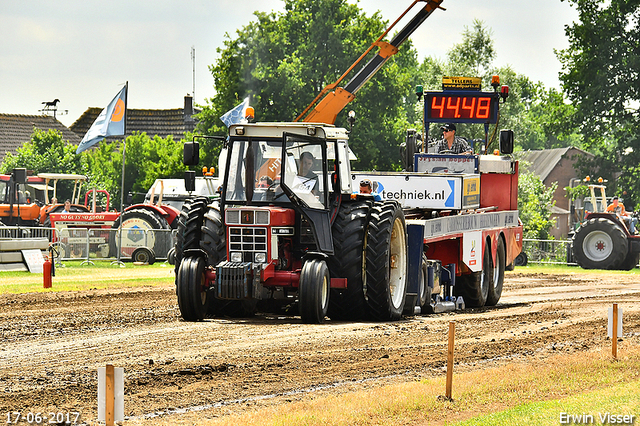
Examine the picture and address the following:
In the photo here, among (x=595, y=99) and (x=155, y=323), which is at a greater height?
(x=595, y=99)

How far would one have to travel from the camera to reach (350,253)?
521 inches

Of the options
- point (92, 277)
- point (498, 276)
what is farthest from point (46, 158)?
point (498, 276)

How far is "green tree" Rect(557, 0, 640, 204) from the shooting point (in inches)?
1881

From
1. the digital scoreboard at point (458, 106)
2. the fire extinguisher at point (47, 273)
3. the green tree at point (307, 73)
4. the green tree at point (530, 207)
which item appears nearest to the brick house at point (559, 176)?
the green tree at point (530, 207)

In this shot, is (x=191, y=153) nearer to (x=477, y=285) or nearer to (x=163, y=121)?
(x=477, y=285)

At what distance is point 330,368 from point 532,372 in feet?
6.46

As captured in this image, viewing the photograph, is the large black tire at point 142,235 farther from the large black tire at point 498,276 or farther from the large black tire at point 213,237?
the large black tire at point 213,237

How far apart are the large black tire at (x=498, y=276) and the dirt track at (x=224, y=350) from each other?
73.4 inches

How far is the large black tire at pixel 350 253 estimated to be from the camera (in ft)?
43.4

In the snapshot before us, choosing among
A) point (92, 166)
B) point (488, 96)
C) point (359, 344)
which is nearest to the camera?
point (359, 344)

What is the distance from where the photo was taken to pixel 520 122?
50.7 meters

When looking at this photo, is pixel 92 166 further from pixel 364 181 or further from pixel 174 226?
pixel 364 181

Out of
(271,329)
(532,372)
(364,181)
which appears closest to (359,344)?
(271,329)

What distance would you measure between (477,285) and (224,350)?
860 cm
